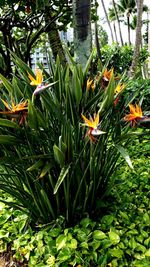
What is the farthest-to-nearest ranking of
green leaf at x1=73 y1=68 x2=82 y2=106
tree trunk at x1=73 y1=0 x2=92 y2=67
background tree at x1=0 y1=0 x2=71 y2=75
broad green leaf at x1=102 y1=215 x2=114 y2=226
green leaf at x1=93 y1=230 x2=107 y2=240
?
background tree at x1=0 y1=0 x2=71 y2=75 < tree trunk at x1=73 y1=0 x2=92 y2=67 < broad green leaf at x1=102 y1=215 x2=114 y2=226 < green leaf at x1=93 y1=230 x2=107 y2=240 < green leaf at x1=73 y1=68 x2=82 y2=106

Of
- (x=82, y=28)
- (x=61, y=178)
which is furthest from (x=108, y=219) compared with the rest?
(x=82, y=28)

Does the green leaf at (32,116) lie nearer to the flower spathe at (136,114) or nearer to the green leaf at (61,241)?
the flower spathe at (136,114)

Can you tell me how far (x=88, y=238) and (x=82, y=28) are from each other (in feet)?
5.88

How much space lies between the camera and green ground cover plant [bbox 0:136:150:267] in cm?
166

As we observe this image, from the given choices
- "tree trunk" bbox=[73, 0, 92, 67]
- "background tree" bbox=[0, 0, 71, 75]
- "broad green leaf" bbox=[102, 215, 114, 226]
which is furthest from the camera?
"background tree" bbox=[0, 0, 71, 75]

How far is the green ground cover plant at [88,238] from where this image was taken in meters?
1.66

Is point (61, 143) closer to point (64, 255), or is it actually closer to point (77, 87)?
point (77, 87)

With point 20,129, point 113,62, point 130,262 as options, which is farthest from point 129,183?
point 113,62

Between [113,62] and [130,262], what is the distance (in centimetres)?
985

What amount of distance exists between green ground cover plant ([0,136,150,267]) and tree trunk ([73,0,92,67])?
134cm

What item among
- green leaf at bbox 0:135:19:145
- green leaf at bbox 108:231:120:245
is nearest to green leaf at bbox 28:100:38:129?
green leaf at bbox 0:135:19:145

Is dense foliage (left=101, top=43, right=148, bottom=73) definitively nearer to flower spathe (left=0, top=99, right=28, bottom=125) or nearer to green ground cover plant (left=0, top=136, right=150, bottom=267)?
green ground cover plant (left=0, top=136, right=150, bottom=267)

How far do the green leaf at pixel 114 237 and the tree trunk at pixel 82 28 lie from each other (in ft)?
5.40

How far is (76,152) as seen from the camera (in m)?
1.76
